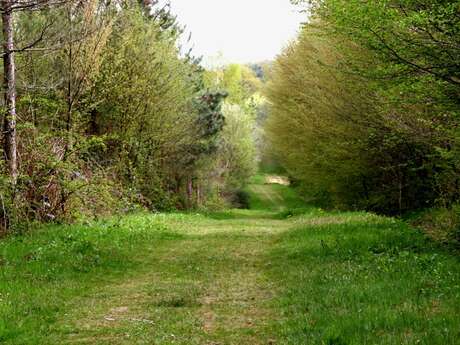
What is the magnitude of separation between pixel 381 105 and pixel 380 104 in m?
0.42

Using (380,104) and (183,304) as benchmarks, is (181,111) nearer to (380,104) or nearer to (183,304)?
(380,104)

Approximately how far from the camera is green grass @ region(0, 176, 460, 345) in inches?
275

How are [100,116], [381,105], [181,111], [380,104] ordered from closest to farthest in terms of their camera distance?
[381,105] → [380,104] → [100,116] → [181,111]

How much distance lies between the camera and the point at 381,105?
17984 millimetres

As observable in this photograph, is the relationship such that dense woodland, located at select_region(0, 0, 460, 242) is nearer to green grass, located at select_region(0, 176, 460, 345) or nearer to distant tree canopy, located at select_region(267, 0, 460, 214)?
distant tree canopy, located at select_region(267, 0, 460, 214)

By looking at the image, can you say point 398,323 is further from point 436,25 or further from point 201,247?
point 201,247

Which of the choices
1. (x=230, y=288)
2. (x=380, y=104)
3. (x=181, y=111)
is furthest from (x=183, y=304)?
(x=181, y=111)

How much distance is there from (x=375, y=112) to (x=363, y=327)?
14.9 meters

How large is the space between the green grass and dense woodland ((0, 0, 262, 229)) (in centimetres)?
185

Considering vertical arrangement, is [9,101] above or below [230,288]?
above

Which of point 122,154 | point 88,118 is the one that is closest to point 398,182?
point 122,154

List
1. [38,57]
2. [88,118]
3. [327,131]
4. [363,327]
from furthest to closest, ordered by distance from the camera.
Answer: [88,118] → [327,131] → [38,57] → [363,327]

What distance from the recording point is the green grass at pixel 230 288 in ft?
22.9

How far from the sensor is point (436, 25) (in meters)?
10.9
